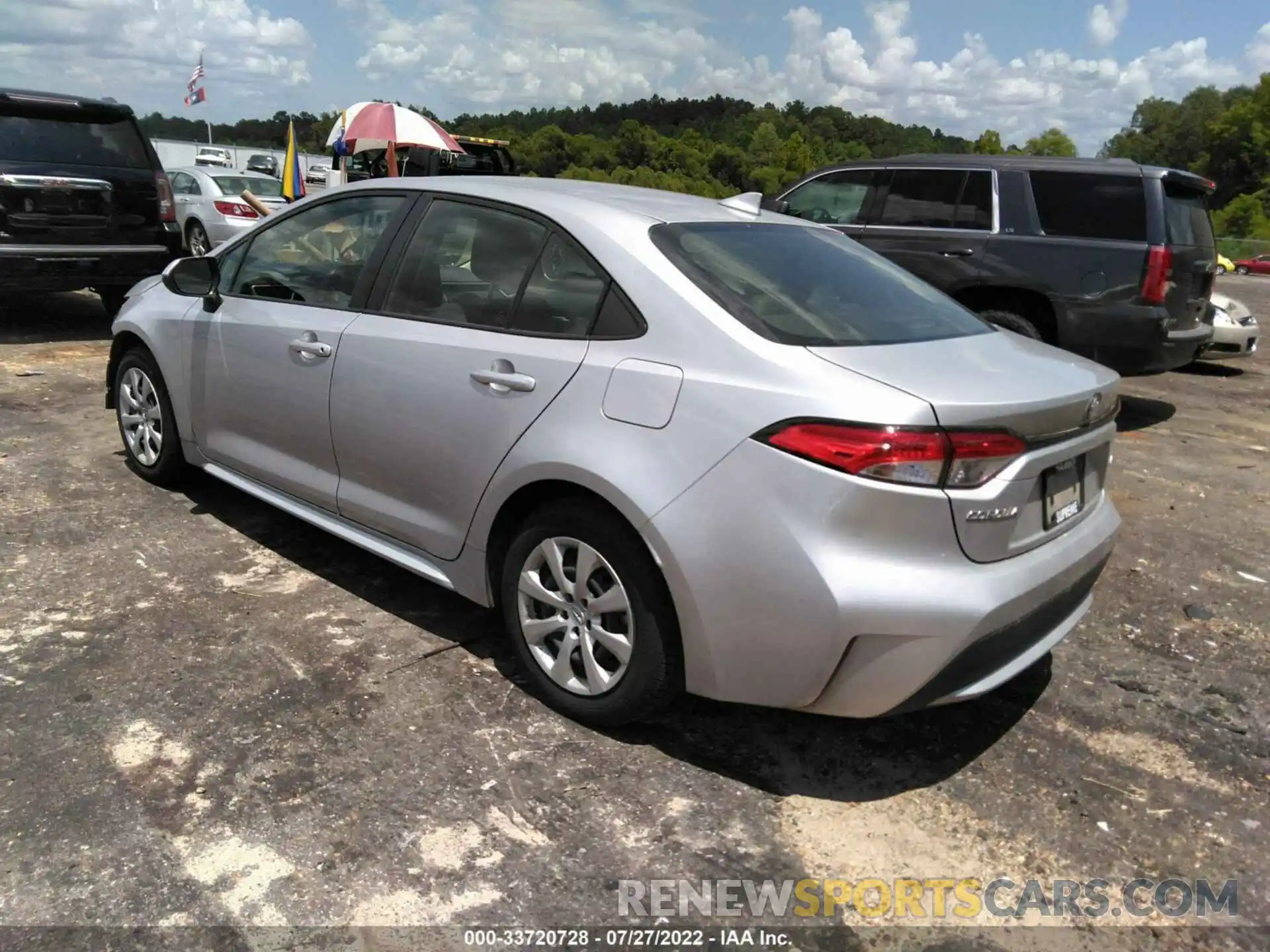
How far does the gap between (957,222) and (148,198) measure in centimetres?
701

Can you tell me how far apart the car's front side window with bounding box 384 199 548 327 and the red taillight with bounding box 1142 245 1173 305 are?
201 inches

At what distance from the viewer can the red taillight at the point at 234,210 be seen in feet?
46.8

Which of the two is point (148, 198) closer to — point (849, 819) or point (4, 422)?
point (4, 422)

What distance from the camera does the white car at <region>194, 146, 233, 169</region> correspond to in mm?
36250

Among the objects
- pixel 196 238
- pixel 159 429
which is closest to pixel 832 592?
pixel 159 429

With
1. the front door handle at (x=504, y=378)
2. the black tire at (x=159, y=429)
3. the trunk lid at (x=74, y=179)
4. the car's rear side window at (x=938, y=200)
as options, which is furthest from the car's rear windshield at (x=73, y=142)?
the front door handle at (x=504, y=378)

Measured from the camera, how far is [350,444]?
359 centimetres

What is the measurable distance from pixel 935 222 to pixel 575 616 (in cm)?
588

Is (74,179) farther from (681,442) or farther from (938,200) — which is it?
(681,442)

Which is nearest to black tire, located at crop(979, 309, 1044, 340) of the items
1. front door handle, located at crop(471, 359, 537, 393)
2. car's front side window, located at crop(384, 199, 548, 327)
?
car's front side window, located at crop(384, 199, 548, 327)

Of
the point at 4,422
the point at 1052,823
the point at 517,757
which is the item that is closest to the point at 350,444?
the point at 517,757

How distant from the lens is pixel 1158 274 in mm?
6570

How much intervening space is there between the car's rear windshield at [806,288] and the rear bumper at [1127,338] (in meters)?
3.79

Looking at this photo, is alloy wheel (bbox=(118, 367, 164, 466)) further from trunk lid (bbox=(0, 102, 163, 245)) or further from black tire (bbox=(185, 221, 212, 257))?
black tire (bbox=(185, 221, 212, 257))
